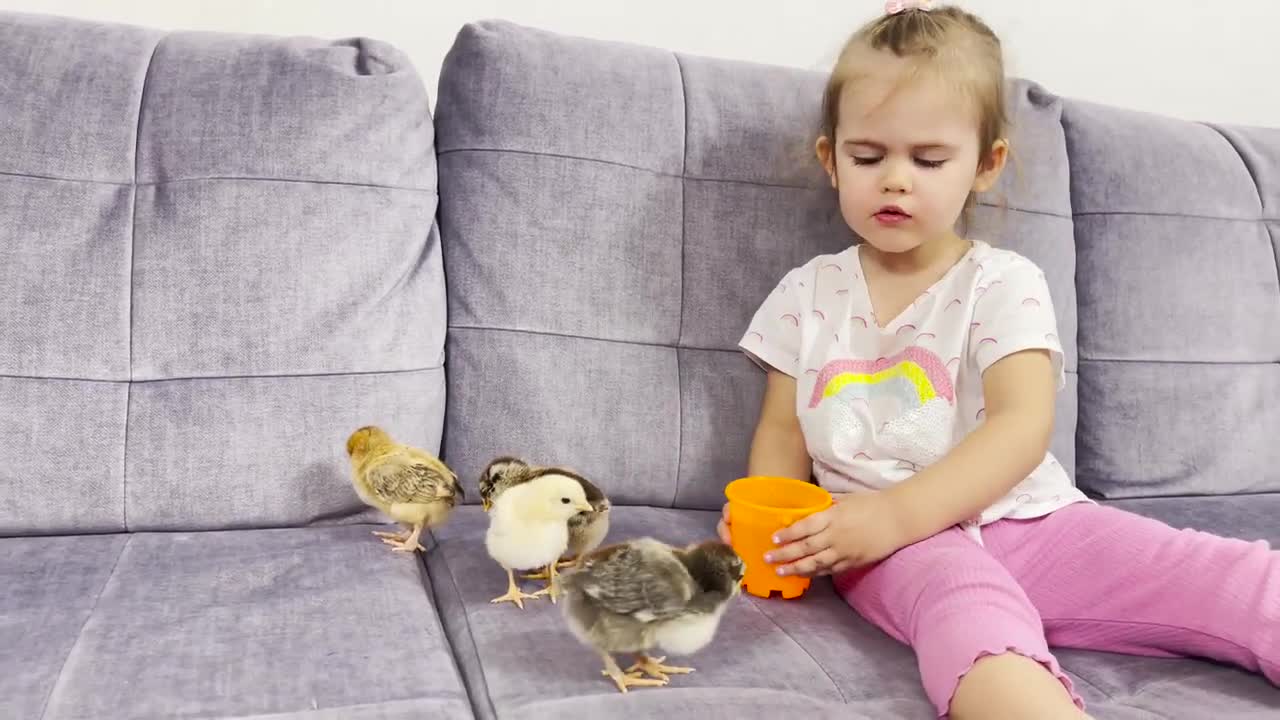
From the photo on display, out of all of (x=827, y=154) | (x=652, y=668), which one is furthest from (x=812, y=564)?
(x=827, y=154)

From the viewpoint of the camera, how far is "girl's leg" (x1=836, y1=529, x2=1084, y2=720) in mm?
922

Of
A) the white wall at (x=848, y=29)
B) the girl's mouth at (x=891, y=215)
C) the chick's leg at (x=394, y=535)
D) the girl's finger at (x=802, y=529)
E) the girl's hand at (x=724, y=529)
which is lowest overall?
the chick's leg at (x=394, y=535)

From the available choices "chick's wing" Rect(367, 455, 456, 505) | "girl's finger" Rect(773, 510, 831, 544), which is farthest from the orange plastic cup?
"chick's wing" Rect(367, 455, 456, 505)

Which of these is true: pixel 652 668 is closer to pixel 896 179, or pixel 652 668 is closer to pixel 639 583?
pixel 639 583

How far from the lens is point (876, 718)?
94 centimetres

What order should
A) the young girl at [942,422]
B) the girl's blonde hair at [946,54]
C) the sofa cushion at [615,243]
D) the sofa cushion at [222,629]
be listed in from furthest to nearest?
1. the sofa cushion at [615,243]
2. the girl's blonde hair at [946,54]
3. the young girl at [942,422]
4. the sofa cushion at [222,629]

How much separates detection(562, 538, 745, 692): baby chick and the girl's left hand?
0.17 m

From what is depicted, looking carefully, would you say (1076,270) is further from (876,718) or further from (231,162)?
(231,162)

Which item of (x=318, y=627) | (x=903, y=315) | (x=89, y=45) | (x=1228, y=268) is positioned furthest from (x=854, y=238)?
(x=89, y=45)

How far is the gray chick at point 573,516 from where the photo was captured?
3.78 ft

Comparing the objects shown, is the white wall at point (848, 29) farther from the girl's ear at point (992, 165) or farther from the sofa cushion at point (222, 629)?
the sofa cushion at point (222, 629)

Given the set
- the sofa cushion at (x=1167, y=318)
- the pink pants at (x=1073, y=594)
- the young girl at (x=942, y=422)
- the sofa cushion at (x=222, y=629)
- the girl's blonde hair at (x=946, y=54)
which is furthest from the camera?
the sofa cushion at (x=1167, y=318)

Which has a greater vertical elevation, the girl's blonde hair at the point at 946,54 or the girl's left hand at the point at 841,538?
the girl's blonde hair at the point at 946,54

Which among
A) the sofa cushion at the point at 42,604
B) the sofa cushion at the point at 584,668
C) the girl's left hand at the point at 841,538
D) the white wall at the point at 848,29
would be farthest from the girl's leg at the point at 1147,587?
the sofa cushion at the point at 42,604
